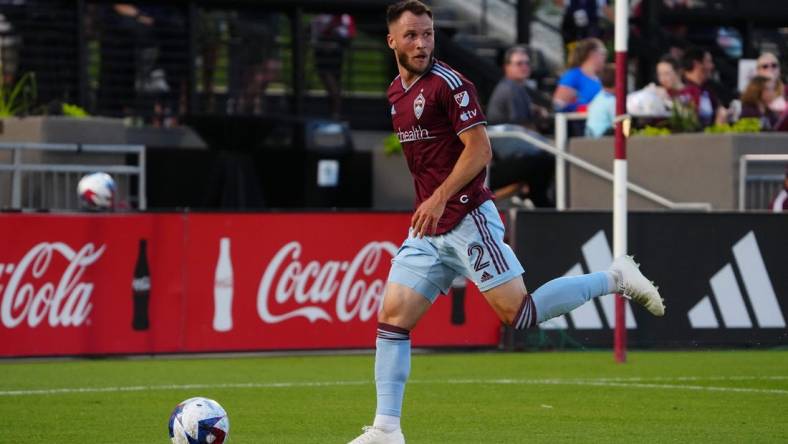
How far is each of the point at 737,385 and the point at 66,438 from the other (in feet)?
16.2

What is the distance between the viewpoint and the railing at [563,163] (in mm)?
17062

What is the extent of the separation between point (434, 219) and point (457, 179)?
0.23 metres

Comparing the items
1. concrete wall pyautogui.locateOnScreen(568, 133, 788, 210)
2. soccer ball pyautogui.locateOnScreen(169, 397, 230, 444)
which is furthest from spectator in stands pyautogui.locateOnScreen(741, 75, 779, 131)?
soccer ball pyautogui.locateOnScreen(169, 397, 230, 444)

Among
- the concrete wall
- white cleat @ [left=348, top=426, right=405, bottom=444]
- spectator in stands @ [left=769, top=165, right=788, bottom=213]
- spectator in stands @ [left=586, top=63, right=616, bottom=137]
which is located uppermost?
spectator in stands @ [left=586, top=63, right=616, bottom=137]

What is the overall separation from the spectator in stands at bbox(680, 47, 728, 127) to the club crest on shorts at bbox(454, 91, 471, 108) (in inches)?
389

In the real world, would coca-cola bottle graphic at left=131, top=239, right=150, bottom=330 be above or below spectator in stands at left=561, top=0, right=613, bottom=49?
below

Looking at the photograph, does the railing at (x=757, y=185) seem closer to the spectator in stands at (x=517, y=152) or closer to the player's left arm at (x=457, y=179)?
the spectator in stands at (x=517, y=152)

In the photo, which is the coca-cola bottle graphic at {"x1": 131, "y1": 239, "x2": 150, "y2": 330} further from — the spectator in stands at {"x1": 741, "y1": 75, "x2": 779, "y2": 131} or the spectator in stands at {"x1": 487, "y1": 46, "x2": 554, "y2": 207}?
the spectator in stands at {"x1": 741, "y1": 75, "x2": 779, "y2": 131}

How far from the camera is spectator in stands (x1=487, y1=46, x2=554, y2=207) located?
17.8 m

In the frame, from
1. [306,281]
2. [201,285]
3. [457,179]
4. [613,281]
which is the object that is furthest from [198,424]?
[306,281]

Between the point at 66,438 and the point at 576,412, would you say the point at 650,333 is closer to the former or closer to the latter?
the point at 576,412

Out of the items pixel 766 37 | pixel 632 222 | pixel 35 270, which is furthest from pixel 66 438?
pixel 766 37

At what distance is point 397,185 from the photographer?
21641mm

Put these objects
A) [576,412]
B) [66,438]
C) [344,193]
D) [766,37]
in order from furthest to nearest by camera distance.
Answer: [766,37], [344,193], [576,412], [66,438]
